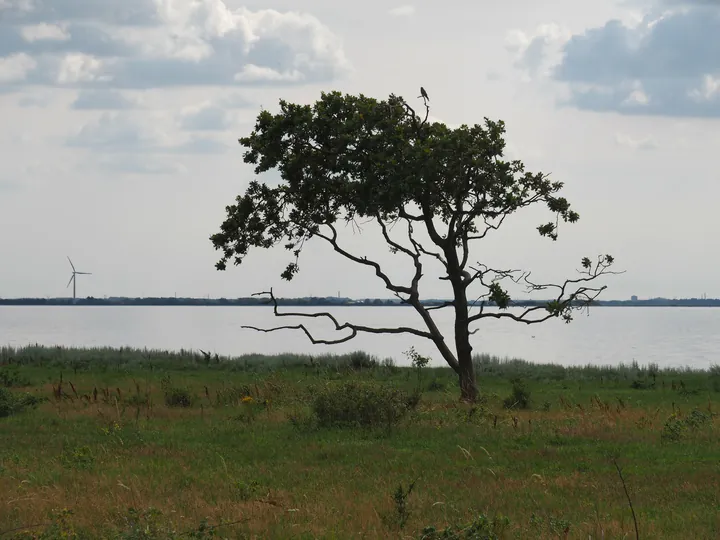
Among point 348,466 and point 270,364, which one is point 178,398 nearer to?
point 348,466

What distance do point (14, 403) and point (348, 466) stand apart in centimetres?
1265

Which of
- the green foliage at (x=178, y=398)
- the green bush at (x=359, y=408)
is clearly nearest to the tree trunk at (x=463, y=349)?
the green bush at (x=359, y=408)

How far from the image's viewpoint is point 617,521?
1102 centimetres

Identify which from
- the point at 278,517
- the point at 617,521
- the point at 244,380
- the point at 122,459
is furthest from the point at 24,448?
the point at 244,380

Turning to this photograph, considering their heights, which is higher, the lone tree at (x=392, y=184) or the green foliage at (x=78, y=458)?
the lone tree at (x=392, y=184)

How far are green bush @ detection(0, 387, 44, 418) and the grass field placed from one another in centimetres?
5

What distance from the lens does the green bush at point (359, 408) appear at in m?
20.2

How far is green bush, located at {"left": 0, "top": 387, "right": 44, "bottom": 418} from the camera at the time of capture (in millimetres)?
23344

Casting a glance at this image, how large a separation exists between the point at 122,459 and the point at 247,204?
576 inches

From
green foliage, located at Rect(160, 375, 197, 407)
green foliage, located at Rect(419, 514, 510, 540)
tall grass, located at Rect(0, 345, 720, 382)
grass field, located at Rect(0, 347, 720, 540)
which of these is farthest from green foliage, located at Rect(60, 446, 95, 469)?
tall grass, located at Rect(0, 345, 720, 382)

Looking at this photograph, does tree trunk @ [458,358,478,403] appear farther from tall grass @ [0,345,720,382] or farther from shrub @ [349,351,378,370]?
shrub @ [349,351,378,370]

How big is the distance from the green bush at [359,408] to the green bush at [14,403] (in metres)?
9.10

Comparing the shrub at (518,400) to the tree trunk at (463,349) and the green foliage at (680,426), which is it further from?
the green foliage at (680,426)

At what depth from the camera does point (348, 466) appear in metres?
15.4
